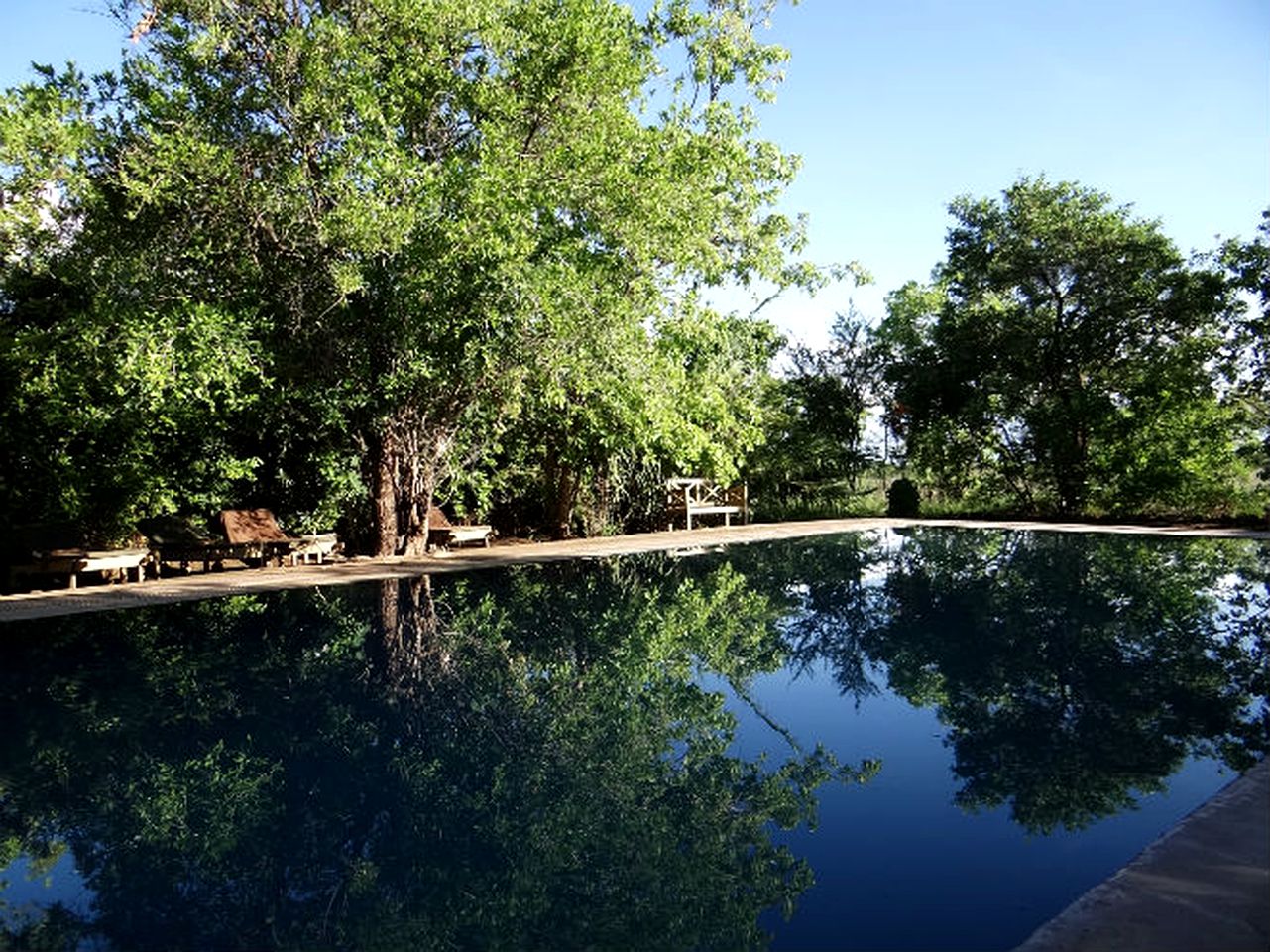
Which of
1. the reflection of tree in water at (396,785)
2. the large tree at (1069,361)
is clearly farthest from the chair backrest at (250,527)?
the large tree at (1069,361)

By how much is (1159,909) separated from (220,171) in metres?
10.3

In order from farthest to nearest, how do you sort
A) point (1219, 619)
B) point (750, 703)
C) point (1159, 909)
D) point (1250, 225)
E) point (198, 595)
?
1. point (1250, 225)
2. point (198, 595)
3. point (1219, 619)
4. point (750, 703)
5. point (1159, 909)

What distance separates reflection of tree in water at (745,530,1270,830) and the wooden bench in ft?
18.6

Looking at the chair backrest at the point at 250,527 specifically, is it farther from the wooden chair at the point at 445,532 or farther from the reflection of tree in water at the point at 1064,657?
the reflection of tree in water at the point at 1064,657

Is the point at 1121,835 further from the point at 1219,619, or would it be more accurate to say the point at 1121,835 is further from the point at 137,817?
the point at 1219,619

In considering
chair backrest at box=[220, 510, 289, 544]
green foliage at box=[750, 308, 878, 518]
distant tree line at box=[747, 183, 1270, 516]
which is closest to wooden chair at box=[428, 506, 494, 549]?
chair backrest at box=[220, 510, 289, 544]

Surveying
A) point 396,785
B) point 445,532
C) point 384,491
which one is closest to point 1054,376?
point 445,532

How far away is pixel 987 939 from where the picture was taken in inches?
95.6

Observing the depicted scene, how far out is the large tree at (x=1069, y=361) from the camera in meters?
15.7

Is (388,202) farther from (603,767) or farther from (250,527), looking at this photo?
(603,767)

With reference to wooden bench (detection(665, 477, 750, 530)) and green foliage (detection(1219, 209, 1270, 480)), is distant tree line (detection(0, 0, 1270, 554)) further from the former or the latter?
wooden bench (detection(665, 477, 750, 530))

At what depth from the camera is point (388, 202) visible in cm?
981

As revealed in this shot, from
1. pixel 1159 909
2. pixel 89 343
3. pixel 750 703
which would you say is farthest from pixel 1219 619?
pixel 89 343

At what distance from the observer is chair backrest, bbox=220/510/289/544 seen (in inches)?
435
